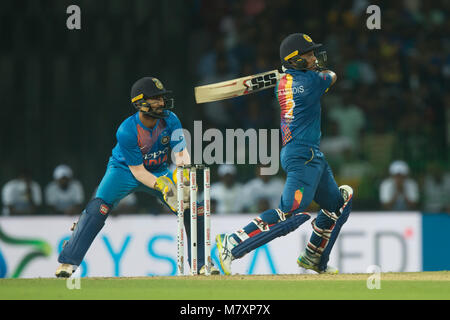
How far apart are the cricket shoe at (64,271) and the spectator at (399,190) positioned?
5287 millimetres

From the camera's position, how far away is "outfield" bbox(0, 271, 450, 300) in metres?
6.88

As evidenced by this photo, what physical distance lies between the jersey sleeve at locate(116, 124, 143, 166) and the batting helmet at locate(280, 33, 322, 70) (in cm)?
146

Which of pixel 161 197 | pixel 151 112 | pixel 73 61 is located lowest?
pixel 161 197

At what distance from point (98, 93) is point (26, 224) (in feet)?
7.83

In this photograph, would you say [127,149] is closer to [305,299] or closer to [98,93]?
[305,299]

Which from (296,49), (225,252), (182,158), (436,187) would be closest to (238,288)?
(225,252)

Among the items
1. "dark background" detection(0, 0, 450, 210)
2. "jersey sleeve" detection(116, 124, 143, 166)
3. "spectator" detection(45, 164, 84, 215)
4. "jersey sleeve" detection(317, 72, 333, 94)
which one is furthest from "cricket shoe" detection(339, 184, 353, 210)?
"spectator" detection(45, 164, 84, 215)

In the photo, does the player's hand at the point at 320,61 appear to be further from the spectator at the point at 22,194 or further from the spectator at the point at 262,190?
the spectator at the point at 22,194

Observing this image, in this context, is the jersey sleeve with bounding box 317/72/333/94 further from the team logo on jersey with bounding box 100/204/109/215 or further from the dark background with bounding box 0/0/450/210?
the dark background with bounding box 0/0/450/210

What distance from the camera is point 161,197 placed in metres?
8.49

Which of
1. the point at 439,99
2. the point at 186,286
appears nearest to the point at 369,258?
the point at 439,99

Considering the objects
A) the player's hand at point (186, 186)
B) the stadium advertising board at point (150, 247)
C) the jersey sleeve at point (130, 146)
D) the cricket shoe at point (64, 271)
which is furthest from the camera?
the stadium advertising board at point (150, 247)

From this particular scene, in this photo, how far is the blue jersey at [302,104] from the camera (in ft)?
26.5

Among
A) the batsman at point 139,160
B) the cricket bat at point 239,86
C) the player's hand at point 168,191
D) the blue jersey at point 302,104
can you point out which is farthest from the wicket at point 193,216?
the blue jersey at point 302,104
